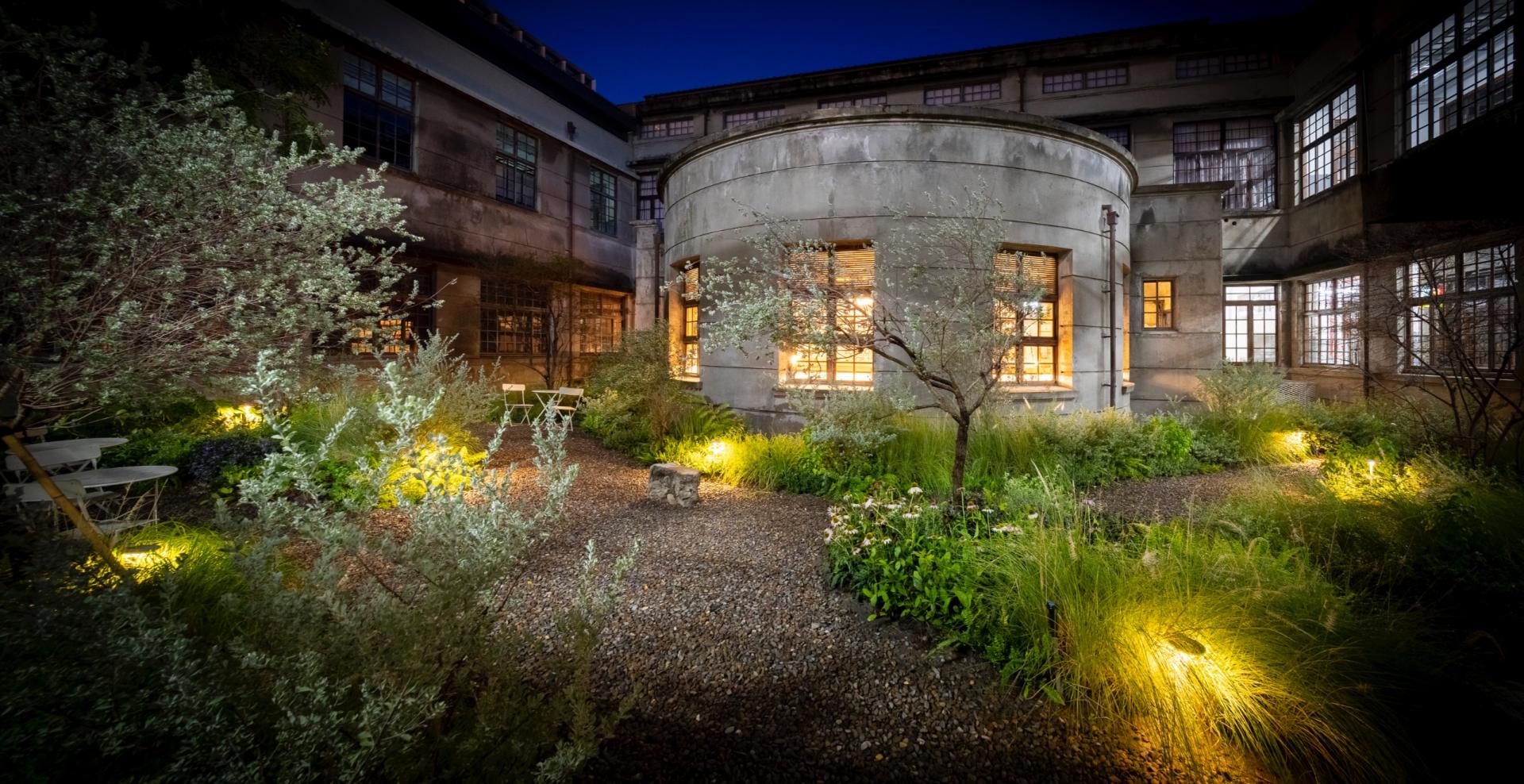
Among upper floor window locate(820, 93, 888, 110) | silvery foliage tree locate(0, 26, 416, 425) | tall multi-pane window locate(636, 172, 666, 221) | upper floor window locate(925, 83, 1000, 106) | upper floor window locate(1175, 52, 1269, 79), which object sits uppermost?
upper floor window locate(820, 93, 888, 110)

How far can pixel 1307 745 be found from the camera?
2316 mm

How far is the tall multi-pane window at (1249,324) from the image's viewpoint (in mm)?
13422

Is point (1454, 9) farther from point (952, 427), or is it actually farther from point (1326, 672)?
point (1326, 672)

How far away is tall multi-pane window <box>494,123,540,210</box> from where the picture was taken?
1515 centimetres

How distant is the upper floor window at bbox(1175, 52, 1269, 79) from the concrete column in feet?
48.7

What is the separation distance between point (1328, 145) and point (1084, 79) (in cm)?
598

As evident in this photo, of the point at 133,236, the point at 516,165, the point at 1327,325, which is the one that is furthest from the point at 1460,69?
the point at 516,165

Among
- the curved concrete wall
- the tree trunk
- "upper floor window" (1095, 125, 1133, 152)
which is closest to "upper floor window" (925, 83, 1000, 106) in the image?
"upper floor window" (1095, 125, 1133, 152)

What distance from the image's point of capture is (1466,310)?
804cm

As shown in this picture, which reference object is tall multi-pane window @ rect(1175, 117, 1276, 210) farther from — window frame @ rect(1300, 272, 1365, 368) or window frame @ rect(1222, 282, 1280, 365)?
window frame @ rect(1300, 272, 1365, 368)

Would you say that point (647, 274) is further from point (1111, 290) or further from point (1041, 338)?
point (1111, 290)

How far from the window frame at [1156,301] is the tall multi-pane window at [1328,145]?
4750 mm

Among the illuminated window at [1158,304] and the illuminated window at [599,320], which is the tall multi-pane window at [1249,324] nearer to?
the illuminated window at [1158,304]

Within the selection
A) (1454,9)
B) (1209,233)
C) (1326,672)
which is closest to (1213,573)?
(1326,672)
